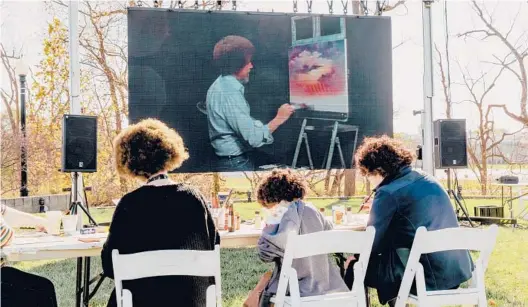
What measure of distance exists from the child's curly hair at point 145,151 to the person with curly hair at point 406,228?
1.03 m

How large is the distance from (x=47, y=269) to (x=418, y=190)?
4.39 meters

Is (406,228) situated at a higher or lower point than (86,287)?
higher

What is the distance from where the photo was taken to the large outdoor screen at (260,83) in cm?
557

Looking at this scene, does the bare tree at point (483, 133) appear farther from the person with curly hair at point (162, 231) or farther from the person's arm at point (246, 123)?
the person with curly hair at point (162, 231)

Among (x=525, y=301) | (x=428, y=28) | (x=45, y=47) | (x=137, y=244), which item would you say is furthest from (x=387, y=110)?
(x=45, y=47)

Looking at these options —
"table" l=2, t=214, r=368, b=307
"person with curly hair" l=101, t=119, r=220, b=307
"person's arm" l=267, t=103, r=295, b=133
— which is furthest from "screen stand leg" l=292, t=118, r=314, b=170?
"person with curly hair" l=101, t=119, r=220, b=307

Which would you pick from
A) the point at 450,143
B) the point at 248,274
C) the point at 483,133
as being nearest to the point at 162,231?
the point at 248,274

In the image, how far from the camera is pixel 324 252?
2387mm

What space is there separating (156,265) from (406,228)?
4.26ft

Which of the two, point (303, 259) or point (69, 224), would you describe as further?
point (69, 224)

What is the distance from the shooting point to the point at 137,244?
219 centimetres

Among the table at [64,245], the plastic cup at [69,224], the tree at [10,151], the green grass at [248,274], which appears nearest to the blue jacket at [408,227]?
the table at [64,245]

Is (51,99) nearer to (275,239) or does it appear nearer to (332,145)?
(332,145)

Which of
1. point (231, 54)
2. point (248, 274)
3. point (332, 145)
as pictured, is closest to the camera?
point (248, 274)
